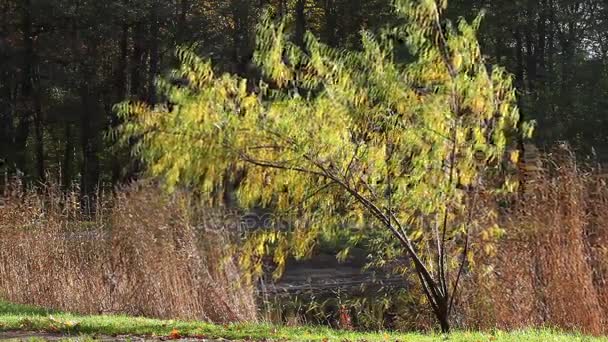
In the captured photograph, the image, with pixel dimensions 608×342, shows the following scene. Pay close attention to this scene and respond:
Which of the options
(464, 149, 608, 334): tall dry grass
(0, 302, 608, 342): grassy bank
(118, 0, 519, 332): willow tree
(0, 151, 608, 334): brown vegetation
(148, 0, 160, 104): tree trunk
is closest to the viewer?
(0, 302, 608, 342): grassy bank

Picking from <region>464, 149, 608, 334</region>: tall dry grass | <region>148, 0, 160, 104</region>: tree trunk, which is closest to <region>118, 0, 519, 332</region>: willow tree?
<region>464, 149, 608, 334</region>: tall dry grass

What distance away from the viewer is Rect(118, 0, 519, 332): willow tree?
324 inches

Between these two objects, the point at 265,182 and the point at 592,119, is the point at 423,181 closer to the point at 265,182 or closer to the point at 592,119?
the point at 265,182

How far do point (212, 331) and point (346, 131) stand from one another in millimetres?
2492

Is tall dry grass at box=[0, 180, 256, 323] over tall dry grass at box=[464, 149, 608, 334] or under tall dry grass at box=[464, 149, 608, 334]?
under

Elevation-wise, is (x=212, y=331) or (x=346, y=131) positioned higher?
(x=346, y=131)

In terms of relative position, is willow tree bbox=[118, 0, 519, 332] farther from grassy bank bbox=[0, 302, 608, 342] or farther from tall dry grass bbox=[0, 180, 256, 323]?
tall dry grass bbox=[0, 180, 256, 323]

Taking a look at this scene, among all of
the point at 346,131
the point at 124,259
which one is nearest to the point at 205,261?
the point at 124,259

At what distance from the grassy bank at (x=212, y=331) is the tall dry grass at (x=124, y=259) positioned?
4.87 ft

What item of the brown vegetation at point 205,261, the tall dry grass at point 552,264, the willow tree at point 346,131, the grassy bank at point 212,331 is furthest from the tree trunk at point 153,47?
the willow tree at point 346,131

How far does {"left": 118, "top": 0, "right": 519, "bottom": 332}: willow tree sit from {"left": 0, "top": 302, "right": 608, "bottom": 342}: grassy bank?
891mm

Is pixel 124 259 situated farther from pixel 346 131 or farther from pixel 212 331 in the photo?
pixel 346 131

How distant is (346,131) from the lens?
27.5ft

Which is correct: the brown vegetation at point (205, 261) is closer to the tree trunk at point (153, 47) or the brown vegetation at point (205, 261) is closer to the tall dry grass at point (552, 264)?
the tall dry grass at point (552, 264)
